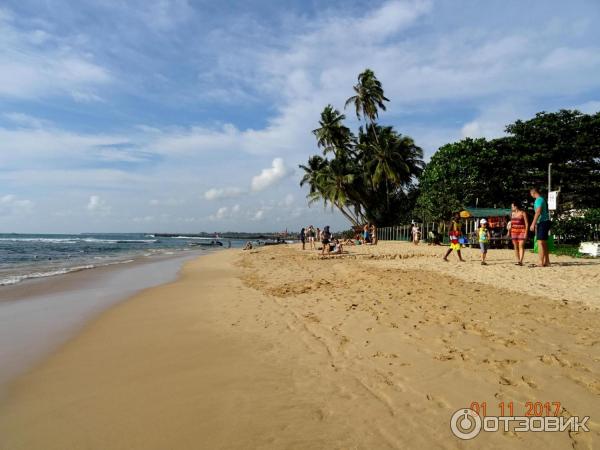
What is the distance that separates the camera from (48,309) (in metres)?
7.53

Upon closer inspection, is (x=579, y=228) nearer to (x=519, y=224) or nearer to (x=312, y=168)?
(x=519, y=224)

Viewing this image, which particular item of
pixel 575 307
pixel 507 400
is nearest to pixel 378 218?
pixel 575 307

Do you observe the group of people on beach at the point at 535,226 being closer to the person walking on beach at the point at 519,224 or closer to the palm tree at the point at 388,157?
the person walking on beach at the point at 519,224

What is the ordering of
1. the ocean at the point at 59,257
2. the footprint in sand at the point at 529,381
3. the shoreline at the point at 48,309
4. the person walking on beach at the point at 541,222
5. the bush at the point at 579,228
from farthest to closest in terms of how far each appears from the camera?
the bush at the point at 579,228, the ocean at the point at 59,257, the person walking on beach at the point at 541,222, the shoreline at the point at 48,309, the footprint in sand at the point at 529,381

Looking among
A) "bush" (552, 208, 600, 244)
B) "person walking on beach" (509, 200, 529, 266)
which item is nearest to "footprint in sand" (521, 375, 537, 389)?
"person walking on beach" (509, 200, 529, 266)

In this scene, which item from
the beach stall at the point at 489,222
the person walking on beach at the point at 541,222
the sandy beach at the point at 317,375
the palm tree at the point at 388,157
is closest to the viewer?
the sandy beach at the point at 317,375

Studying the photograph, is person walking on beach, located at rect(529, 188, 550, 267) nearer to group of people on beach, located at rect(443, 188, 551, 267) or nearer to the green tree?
group of people on beach, located at rect(443, 188, 551, 267)

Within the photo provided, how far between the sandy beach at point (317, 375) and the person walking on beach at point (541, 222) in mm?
2954

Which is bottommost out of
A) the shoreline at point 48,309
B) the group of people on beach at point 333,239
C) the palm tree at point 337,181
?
the shoreline at point 48,309

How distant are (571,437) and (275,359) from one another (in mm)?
2605

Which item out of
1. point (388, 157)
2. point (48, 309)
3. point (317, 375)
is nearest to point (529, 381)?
point (317, 375)

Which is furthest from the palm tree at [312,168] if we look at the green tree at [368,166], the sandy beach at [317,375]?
the sandy beach at [317,375]

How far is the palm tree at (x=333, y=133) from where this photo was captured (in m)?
40.5

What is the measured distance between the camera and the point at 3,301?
8.52 m
